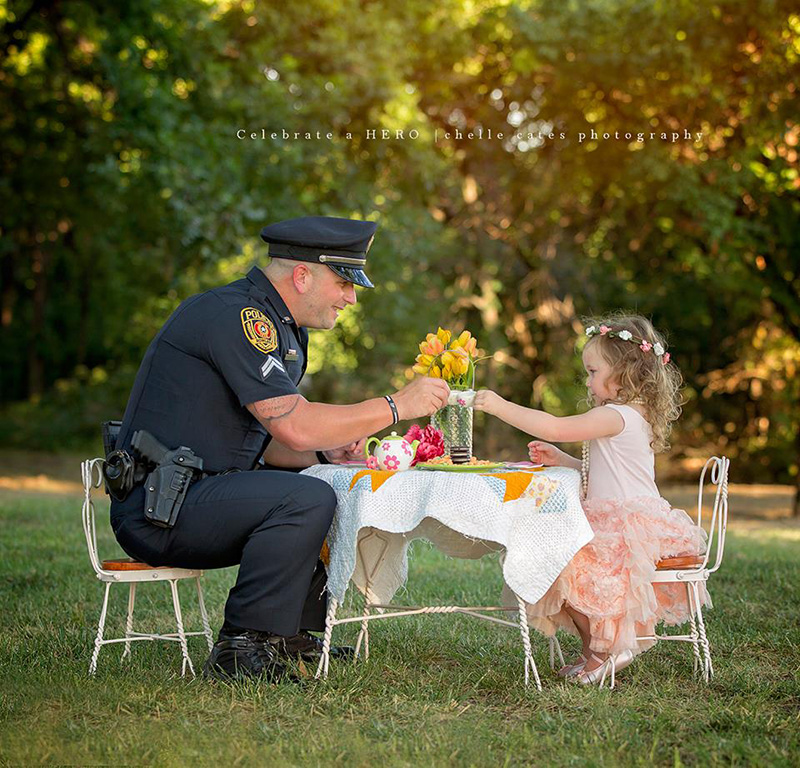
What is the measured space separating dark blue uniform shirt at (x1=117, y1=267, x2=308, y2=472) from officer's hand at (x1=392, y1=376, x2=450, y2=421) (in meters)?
0.43

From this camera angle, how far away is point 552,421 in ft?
13.8

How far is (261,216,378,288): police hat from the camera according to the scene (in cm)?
438

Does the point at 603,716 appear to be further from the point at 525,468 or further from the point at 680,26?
the point at 680,26

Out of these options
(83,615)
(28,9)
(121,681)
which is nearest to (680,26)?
(28,9)

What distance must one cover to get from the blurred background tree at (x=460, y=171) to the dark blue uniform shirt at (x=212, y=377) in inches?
274

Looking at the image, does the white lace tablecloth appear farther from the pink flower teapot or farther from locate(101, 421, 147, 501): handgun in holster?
locate(101, 421, 147, 501): handgun in holster

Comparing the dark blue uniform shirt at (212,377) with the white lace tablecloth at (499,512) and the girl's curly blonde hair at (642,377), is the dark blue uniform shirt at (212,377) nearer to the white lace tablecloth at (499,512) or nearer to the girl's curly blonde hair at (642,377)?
the white lace tablecloth at (499,512)

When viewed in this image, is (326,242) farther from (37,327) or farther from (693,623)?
(37,327)

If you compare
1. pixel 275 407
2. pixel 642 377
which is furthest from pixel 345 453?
pixel 642 377

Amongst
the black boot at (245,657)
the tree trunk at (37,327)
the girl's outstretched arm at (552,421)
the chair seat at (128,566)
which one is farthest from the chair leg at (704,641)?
the tree trunk at (37,327)

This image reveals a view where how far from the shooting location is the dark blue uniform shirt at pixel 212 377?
4.14m

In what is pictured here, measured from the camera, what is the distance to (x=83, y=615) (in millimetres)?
5766

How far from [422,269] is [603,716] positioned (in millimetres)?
14395

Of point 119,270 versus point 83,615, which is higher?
point 119,270
